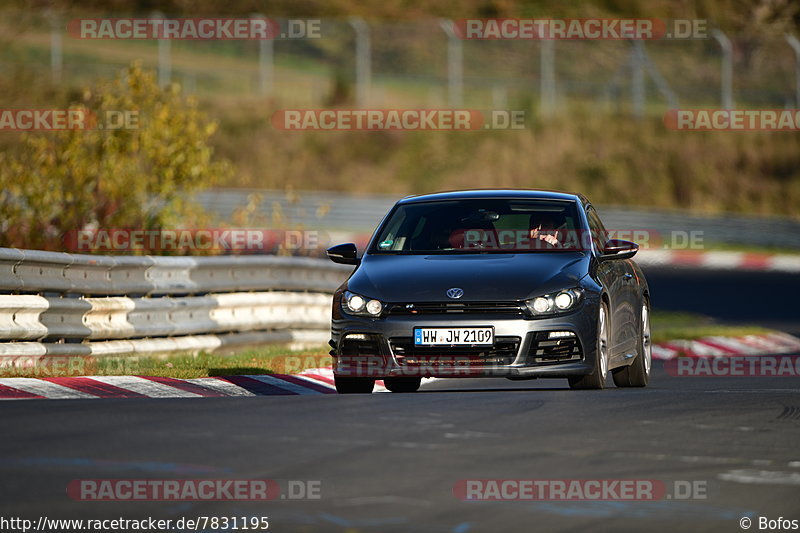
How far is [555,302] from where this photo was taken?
1124 cm

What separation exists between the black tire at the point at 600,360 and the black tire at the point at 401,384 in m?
1.56

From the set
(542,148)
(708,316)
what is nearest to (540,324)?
(708,316)

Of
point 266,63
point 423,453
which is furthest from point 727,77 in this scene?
point 423,453

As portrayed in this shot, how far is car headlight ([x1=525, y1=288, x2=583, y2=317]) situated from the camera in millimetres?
11164

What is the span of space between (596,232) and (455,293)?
2139 millimetres

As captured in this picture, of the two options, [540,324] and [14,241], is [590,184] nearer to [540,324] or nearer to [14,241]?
[14,241]

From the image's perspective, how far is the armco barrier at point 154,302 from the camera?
1255 cm

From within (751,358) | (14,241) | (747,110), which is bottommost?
(751,358)

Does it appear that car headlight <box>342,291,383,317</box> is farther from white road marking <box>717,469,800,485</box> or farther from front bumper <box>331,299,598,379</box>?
white road marking <box>717,469,800,485</box>

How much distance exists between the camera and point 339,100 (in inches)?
1938

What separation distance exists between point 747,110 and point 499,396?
1388 inches

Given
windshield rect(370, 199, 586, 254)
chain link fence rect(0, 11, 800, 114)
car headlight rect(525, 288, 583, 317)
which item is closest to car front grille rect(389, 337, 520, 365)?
car headlight rect(525, 288, 583, 317)

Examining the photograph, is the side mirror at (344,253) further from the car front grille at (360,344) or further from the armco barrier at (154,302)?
the armco barrier at (154,302)

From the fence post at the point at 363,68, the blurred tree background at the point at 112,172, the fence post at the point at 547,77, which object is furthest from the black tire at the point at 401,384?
the fence post at the point at 363,68
